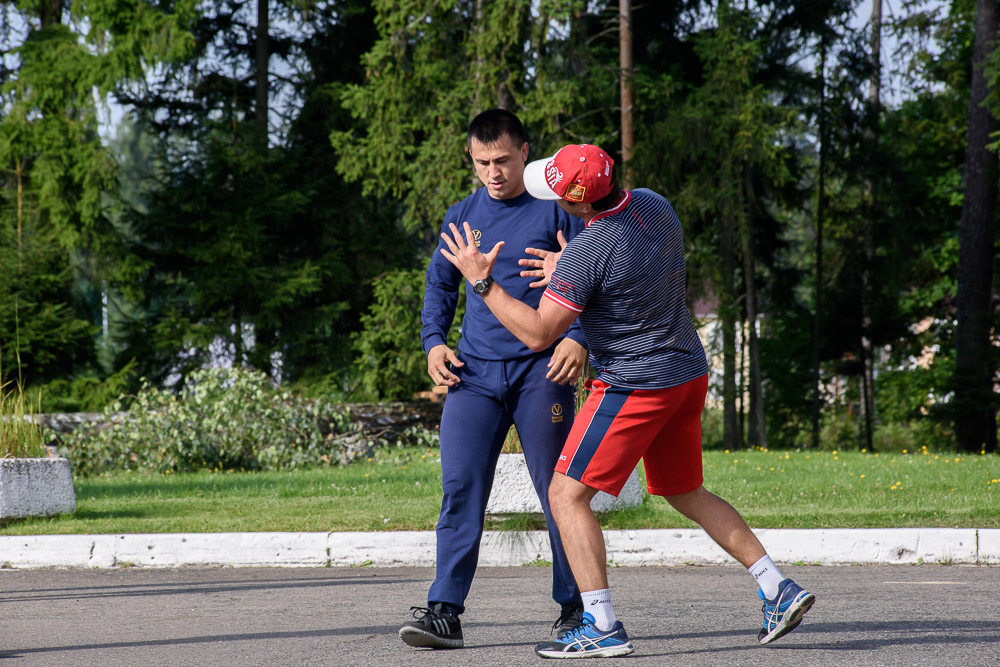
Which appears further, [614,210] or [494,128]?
[494,128]

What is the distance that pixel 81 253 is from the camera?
23516mm

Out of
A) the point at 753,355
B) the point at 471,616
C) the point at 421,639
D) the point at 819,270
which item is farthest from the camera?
the point at 819,270

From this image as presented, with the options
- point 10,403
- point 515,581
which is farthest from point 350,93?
point 515,581

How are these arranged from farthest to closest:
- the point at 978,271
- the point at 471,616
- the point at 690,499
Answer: the point at 978,271 < the point at 471,616 < the point at 690,499

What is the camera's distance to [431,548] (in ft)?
22.5

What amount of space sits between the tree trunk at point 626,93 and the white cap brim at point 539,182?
16742mm

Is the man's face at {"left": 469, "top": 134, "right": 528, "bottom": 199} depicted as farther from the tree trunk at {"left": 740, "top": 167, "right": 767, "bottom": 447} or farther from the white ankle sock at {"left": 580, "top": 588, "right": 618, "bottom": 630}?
the tree trunk at {"left": 740, "top": 167, "right": 767, "bottom": 447}

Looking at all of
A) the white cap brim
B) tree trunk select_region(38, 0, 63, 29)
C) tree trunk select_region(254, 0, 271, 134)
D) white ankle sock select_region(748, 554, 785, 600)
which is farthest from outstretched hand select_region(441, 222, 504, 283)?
tree trunk select_region(38, 0, 63, 29)

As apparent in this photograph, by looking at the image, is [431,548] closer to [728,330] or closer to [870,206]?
[728,330]

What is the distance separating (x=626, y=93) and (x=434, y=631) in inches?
718

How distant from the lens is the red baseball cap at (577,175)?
12.3 feet

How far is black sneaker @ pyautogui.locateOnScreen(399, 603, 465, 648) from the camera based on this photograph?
401cm

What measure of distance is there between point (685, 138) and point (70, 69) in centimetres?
1232

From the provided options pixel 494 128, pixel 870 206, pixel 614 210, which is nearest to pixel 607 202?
pixel 614 210
